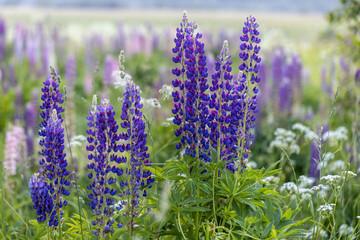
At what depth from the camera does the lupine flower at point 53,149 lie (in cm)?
268

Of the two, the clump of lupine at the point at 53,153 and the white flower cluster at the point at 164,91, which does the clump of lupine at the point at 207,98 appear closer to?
the white flower cluster at the point at 164,91

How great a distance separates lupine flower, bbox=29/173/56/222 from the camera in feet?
9.00

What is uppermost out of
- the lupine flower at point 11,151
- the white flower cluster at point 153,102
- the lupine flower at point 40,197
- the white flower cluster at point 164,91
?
the white flower cluster at point 164,91

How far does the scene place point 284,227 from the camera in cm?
272

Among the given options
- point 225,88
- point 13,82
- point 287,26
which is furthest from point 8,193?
point 287,26

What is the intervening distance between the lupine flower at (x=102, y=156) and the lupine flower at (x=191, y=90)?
0.42m

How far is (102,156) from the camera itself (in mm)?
2656

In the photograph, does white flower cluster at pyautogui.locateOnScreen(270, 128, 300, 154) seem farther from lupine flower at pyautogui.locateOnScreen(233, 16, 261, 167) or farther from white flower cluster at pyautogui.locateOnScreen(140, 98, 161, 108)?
lupine flower at pyautogui.locateOnScreen(233, 16, 261, 167)

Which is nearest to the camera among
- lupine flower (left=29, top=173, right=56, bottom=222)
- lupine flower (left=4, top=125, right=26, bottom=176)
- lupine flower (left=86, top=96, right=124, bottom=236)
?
lupine flower (left=86, top=96, right=124, bottom=236)

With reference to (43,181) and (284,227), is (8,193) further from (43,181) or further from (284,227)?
(284,227)

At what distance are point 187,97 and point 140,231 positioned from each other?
838mm

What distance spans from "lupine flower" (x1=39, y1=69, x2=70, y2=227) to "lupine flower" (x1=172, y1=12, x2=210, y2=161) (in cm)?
68

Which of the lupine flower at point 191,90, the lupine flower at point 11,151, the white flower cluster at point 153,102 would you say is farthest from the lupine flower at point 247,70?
the lupine flower at point 11,151

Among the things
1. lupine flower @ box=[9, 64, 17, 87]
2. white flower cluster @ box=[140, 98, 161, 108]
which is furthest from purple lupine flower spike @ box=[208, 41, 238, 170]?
lupine flower @ box=[9, 64, 17, 87]
